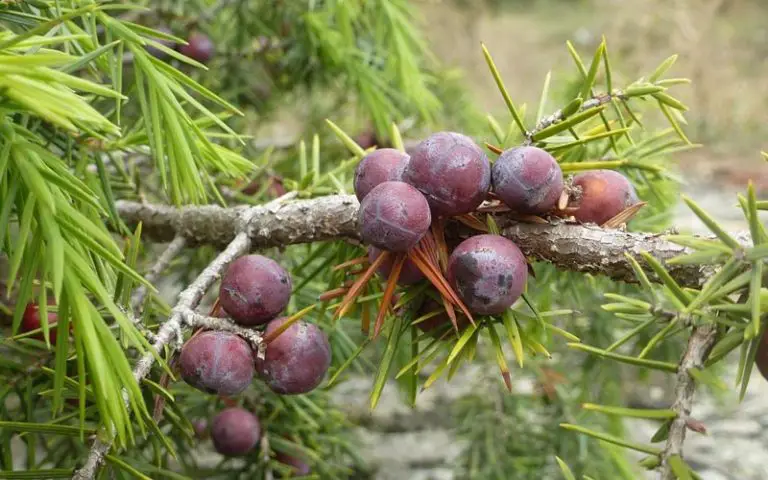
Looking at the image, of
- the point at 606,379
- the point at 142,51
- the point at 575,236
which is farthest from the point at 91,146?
the point at 606,379

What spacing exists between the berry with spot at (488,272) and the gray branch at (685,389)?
0.37 ft

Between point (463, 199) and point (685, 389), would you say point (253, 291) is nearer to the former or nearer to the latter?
point (463, 199)

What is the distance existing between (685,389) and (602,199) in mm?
190

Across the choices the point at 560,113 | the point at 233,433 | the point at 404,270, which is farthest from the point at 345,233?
the point at 233,433

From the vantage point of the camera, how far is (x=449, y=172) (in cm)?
46

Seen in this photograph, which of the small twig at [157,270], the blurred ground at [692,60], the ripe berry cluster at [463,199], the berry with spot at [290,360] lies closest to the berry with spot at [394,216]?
the ripe berry cluster at [463,199]

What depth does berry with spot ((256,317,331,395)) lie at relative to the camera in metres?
0.50

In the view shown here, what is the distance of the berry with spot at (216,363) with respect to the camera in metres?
0.47

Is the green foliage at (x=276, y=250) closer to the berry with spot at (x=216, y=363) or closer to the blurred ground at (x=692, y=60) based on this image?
the berry with spot at (x=216, y=363)

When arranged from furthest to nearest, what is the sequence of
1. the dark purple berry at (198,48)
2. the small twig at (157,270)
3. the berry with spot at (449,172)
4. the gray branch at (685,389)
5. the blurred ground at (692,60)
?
1. the blurred ground at (692,60)
2. the dark purple berry at (198,48)
3. the small twig at (157,270)
4. the berry with spot at (449,172)
5. the gray branch at (685,389)

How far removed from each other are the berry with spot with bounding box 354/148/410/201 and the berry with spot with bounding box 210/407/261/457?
A: 351mm

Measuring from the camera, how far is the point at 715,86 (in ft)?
18.9

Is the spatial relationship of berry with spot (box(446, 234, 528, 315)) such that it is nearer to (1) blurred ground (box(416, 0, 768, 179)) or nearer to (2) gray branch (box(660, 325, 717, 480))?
(2) gray branch (box(660, 325, 717, 480))

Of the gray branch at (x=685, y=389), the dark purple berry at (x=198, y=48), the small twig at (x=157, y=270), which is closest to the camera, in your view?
the gray branch at (x=685, y=389)
